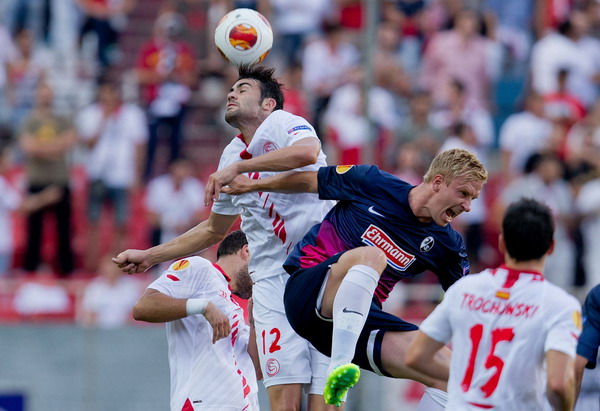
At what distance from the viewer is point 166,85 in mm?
14812

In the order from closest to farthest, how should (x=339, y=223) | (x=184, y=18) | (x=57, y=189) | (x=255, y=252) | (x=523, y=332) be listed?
1. (x=523, y=332)
2. (x=339, y=223)
3. (x=255, y=252)
4. (x=57, y=189)
5. (x=184, y=18)

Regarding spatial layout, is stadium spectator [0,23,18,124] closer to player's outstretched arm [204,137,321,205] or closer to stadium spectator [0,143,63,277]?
stadium spectator [0,143,63,277]

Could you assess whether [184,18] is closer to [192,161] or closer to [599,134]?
[192,161]

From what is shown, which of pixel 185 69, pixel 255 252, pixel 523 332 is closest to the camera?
pixel 523 332

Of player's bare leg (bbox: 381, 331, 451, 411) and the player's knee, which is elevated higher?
the player's knee

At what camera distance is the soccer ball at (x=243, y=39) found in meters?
7.76

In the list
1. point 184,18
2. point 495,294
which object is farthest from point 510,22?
point 495,294

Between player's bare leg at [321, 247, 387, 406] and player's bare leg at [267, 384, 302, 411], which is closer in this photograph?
player's bare leg at [321, 247, 387, 406]

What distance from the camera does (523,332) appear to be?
521cm

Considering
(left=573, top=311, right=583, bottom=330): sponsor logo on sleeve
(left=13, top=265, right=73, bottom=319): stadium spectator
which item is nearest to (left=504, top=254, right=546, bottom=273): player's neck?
(left=573, top=311, right=583, bottom=330): sponsor logo on sleeve

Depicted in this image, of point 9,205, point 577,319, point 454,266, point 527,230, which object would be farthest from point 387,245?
point 9,205

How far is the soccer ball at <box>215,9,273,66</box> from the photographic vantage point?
7.76 meters

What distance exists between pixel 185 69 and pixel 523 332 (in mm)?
10562

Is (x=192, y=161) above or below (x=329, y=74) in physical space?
below
